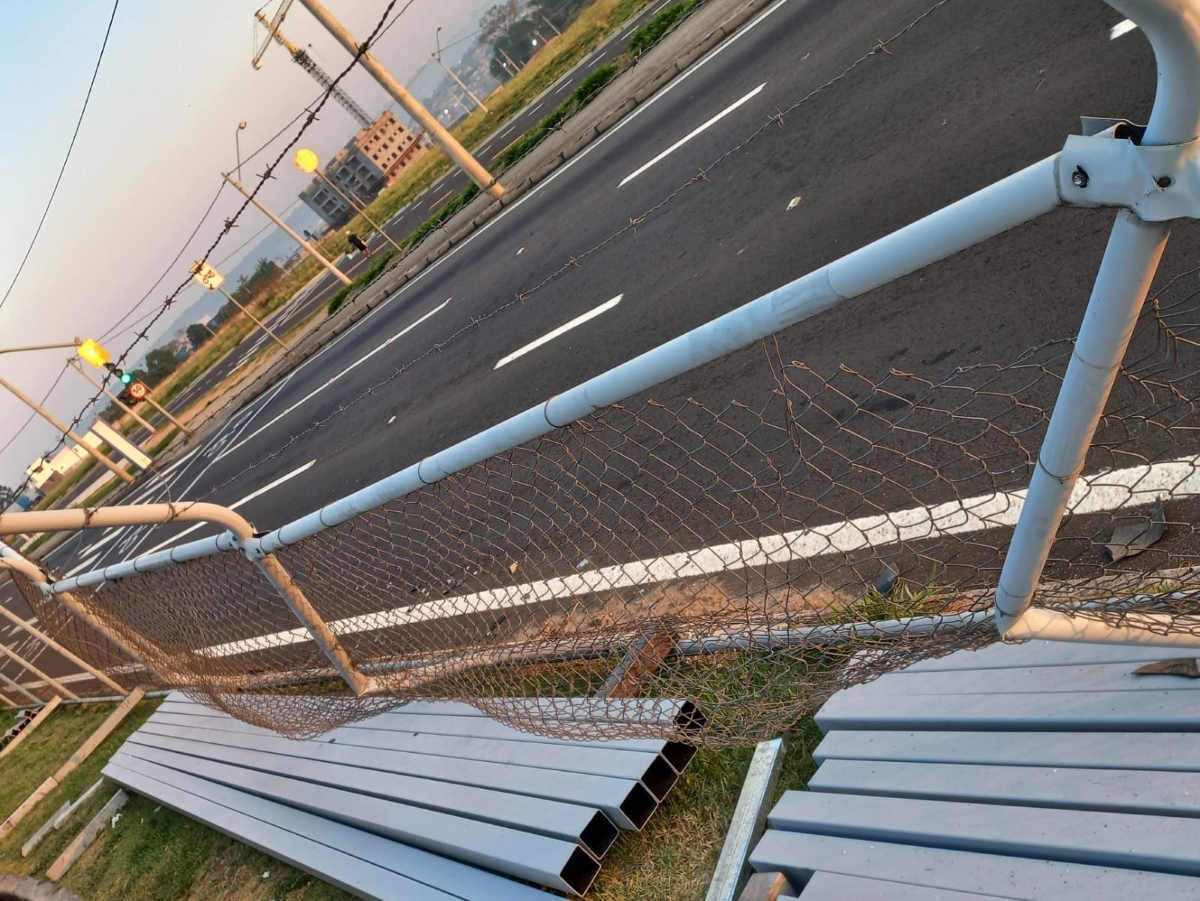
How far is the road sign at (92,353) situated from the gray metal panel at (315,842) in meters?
18.1

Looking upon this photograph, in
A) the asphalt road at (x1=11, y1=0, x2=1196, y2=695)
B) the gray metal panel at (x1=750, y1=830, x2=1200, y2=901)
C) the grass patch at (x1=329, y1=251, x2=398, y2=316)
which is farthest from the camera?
the grass patch at (x1=329, y1=251, x2=398, y2=316)

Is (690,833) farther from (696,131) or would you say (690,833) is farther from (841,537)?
(696,131)

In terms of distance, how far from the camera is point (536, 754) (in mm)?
2865

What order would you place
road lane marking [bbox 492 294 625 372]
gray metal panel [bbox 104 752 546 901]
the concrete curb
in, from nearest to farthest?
gray metal panel [bbox 104 752 546 901] < the concrete curb < road lane marking [bbox 492 294 625 372]

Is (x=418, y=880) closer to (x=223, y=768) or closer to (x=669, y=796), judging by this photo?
(x=669, y=796)

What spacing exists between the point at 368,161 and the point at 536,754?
93.5m

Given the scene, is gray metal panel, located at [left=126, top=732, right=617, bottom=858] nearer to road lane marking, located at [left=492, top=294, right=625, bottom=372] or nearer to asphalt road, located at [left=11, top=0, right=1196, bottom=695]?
asphalt road, located at [left=11, top=0, right=1196, bottom=695]

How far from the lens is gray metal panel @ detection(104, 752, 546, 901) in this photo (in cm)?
267

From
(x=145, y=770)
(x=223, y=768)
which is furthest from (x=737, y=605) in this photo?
(x=145, y=770)

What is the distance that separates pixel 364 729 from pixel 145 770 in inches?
110

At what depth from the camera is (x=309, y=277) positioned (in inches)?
1336

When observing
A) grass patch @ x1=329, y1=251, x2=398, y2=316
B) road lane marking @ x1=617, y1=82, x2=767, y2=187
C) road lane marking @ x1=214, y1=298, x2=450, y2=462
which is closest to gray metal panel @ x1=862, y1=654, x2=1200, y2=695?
road lane marking @ x1=617, y1=82, x2=767, y2=187

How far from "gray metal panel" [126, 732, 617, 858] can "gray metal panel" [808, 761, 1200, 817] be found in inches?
33.4

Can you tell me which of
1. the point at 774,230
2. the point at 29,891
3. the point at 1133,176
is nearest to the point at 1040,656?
the point at 1133,176
